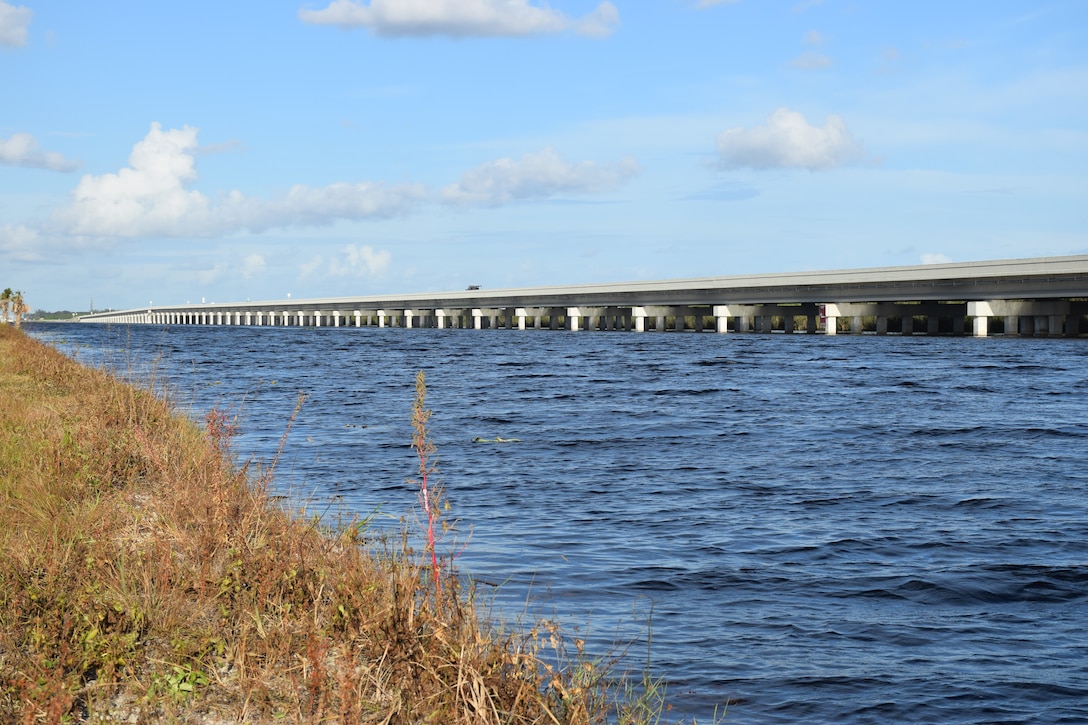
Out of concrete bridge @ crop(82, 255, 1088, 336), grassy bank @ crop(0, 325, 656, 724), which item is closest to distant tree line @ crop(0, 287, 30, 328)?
concrete bridge @ crop(82, 255, 1088, 336)

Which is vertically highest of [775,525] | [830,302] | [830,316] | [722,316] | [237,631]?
[830,302]

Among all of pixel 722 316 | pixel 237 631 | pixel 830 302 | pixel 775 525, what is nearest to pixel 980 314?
pixel 830 302

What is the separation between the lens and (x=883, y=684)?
7.28 metres

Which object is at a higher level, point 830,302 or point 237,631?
point 830,302

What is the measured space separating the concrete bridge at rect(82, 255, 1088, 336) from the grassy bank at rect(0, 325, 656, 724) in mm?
58057

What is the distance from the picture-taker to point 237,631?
20.6ft

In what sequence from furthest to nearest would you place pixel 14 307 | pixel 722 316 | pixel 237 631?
pixel 722 316 → pixel 14 307 → pixel 237 631

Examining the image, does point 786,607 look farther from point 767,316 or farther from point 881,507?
point 767,316

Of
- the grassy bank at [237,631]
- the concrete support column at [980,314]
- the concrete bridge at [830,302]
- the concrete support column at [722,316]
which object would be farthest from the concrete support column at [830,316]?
the grassy bank at [237,631]

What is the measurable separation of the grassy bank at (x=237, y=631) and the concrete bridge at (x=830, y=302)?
190ft

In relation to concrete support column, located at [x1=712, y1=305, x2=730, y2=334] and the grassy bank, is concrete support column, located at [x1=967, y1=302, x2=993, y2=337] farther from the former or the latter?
the grassy bank

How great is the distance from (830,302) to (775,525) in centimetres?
6953

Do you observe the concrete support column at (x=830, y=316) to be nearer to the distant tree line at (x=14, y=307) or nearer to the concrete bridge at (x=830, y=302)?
the concrete bridge at (x=830, y=302)

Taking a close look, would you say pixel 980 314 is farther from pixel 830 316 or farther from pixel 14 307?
pixel 14 307
